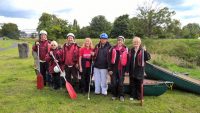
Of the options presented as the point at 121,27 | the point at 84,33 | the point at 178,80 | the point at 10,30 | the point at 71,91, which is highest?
the point at 10,30

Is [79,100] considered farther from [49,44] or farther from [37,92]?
[49,44]

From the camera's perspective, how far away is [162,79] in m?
9.89

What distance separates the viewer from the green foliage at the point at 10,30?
93056 millimetres

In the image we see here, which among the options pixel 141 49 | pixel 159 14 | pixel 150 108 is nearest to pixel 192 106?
pixel 150 108

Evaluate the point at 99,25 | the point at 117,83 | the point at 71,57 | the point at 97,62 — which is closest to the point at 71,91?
Result: the point at 71,57

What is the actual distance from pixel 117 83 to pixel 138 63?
86cm

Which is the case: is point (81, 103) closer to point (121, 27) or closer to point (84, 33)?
point (121, 27)

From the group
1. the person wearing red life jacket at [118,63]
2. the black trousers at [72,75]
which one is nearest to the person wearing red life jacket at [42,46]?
the black trousers at [72,75]

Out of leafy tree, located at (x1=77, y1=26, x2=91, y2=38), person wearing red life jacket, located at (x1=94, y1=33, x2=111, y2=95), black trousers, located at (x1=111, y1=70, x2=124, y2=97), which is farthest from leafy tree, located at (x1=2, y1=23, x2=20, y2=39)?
black trousers, located at (x1=111, y1=70, x2=124, y2=97)

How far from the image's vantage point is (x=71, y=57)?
8.81 metres

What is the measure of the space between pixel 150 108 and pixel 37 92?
3593 mm

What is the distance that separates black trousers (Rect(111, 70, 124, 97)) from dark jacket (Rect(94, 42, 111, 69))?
40 cm

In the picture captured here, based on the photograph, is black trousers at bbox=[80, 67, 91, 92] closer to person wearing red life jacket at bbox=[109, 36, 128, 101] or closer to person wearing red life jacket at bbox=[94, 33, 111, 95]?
person wearing red life jacket at bbox=[94, 33, 111, 95]

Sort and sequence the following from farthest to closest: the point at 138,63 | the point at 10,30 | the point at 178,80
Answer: the point at 10,30 < the point at 178,80 < the point at 138,63
